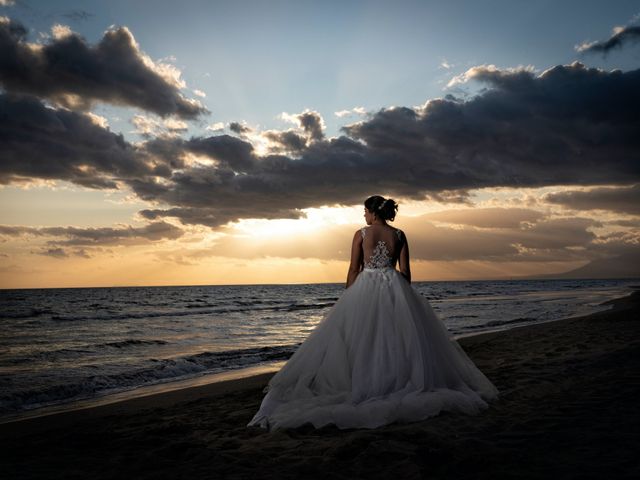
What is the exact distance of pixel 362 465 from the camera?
165 inches

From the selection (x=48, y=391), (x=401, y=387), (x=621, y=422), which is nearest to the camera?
(x=621, y=422)

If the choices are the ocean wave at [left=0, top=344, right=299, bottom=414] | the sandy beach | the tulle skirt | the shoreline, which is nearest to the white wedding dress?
the tulle skirt

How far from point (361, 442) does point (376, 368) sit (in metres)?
1.27

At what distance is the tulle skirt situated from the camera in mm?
5496

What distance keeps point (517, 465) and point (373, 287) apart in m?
2.93

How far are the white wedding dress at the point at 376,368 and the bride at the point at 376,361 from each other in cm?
1

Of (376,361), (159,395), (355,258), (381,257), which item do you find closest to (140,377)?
(159,395)

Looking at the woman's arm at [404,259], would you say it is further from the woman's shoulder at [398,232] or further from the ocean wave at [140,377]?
the ocean wave at [140,377]

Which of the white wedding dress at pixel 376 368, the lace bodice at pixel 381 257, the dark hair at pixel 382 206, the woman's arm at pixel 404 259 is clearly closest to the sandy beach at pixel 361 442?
the white wedding dress at pixel 376 368

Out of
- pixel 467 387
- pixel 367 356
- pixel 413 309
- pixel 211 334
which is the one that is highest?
pixel 413 309

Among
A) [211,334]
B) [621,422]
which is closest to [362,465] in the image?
[621,422]

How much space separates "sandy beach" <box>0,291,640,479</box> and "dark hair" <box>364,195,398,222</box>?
9.00 feet

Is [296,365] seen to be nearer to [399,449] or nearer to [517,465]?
[399,449]

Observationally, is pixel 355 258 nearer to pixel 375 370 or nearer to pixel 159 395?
pixel 375 370
